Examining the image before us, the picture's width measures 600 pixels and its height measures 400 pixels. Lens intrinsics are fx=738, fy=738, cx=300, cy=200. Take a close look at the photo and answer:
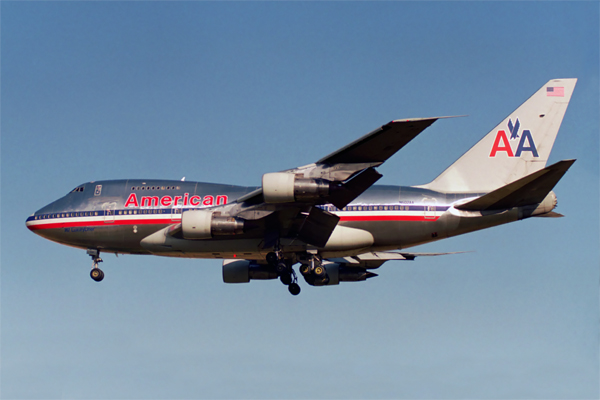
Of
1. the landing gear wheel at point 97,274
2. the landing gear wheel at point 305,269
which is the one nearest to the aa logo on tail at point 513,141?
the landing gear wheel at point 305,269

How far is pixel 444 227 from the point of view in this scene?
1364 inches

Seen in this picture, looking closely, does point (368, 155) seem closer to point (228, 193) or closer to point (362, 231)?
point (362, 231)

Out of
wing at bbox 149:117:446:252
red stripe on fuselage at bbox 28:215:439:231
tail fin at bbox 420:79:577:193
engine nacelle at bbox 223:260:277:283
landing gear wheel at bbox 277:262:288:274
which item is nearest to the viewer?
wing at bbox 149:117:446:252

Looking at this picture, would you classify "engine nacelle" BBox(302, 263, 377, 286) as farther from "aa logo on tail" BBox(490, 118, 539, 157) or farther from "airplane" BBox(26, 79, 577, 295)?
"aa logo on tail" BBox(490, 118, 539, 157)

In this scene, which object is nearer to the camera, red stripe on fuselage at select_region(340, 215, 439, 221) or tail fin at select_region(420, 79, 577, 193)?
red stripe on fuselage at select_region(340, 215, 439, 221)

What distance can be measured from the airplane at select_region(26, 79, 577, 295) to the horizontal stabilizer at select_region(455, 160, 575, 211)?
45 mm

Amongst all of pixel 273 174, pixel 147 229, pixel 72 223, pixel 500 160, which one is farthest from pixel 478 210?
pixel 72 223

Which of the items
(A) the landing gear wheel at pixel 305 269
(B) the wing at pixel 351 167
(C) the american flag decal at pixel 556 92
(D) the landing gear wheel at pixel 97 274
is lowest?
(A) the landing gear wheel at pixel 305 269

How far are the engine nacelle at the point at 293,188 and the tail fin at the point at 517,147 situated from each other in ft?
29.0

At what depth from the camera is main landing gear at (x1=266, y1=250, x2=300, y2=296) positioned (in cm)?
3475

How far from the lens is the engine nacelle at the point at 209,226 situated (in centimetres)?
3338

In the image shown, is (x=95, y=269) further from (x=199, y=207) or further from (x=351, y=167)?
(x=351, y=167)

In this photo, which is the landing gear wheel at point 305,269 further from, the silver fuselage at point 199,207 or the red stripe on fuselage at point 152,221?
the red stripe on fuselage at point 152,221

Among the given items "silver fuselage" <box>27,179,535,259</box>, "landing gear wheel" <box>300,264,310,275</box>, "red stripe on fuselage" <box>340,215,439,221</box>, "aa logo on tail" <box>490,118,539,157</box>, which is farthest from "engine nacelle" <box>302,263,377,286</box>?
"aa logo on tail" <box>490,118,539,157</box>
